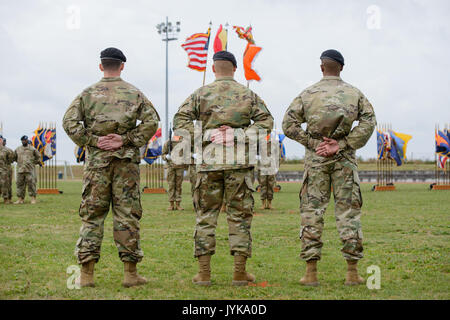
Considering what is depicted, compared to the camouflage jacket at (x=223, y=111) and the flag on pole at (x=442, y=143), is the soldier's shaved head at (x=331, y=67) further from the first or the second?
the flag on pole at (x=442, y=143)

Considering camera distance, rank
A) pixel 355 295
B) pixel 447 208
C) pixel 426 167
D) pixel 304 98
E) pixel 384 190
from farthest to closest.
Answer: pixel 426 167
pixel 384 190
pixel 447 208
pixel 304 98
pixel 355 295

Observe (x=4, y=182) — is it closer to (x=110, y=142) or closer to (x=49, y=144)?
(x=49, y=144)

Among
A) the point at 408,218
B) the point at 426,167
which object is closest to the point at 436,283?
the point at 408,218

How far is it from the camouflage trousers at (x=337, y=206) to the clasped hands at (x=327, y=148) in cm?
13

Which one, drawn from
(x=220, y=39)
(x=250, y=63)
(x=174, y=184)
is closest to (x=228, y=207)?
(x=174, y=184)

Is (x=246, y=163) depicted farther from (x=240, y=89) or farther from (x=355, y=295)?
(x=355, y=295)

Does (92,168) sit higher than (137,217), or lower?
higher

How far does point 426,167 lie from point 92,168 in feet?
165

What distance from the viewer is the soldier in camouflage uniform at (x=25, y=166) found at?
57.7 feet

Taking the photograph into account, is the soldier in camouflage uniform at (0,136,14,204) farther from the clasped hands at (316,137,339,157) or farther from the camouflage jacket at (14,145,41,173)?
the clasped hands at (316,137,339,157)

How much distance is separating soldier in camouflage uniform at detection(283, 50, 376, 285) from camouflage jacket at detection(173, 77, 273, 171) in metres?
0.44

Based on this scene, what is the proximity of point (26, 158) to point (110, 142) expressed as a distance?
1350 cm

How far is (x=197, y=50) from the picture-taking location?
17422 millimetres
